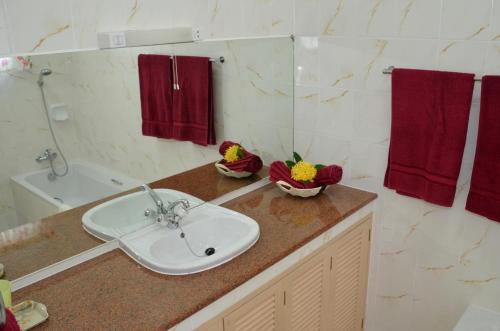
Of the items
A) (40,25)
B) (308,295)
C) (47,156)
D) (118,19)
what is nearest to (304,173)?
(308,295)

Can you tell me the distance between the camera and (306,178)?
202 centimetres

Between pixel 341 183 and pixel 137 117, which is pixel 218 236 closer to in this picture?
pixel 137 117

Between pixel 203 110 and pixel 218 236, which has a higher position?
pixel 203 110

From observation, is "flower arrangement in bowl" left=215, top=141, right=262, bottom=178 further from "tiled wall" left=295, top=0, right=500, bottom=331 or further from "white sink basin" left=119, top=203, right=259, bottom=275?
"tiled wall" left=295, top=0, right=500, bottom=331

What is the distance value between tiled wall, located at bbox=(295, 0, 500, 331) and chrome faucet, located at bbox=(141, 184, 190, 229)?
→ 806mm

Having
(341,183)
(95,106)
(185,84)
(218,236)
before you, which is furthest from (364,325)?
(95,106)

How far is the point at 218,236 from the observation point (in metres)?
1.83

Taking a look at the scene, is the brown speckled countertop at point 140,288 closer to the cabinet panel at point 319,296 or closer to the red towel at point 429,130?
Answer: the cabinet panel at point 319,296

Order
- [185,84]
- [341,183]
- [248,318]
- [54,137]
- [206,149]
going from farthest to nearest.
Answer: [341,183] → [206,149] → [185,84] → [248,318] → [54,137]

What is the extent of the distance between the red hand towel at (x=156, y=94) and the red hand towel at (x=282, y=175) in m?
0.55

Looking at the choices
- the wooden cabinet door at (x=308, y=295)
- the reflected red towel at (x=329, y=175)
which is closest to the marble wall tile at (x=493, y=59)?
the reflected red towel at (x=329, y=175)

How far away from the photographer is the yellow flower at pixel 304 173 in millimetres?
2016

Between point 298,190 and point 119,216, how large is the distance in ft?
2.53

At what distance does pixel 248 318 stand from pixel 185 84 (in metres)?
0.93
